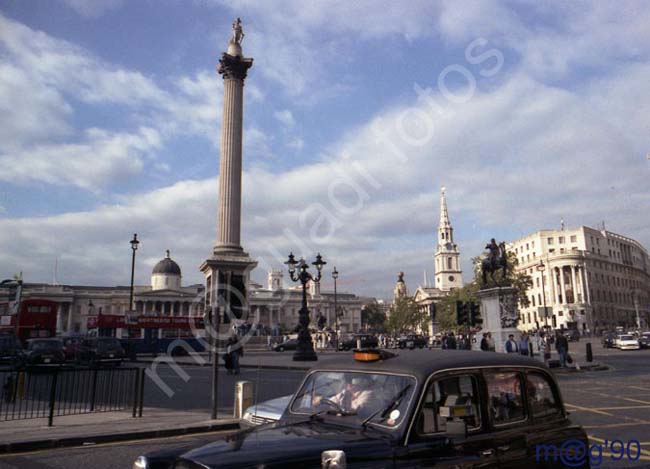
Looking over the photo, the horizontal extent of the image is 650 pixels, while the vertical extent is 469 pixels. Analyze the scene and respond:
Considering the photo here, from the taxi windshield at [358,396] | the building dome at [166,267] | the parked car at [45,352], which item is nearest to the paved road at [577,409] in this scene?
the taxi windshield at [358,396]

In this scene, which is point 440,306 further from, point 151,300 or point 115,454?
point 115,454

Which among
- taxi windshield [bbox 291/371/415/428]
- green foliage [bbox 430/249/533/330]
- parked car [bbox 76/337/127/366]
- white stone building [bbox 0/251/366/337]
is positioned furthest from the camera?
white stone building [bbox 0/251/366/337]

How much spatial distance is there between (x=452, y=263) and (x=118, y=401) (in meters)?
137

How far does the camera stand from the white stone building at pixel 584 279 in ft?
302

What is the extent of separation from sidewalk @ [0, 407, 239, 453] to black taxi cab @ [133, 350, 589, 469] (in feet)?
21.0

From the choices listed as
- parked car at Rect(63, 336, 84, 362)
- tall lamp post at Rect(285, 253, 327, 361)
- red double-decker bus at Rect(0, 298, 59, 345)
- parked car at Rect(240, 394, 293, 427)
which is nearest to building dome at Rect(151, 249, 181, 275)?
red double-decker bus at Rect(0, 298, 59, 345)

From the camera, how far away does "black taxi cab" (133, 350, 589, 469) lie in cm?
336

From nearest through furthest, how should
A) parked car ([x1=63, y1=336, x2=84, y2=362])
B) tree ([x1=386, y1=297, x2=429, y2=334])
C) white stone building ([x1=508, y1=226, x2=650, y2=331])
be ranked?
parked car ([x1=63, y1=336, x2=84, y2=362])
white stone building ([x1=508, y1=226, x2=650, y2=331])
tree ([x1=386, y1=297, x2=429, y2=334])

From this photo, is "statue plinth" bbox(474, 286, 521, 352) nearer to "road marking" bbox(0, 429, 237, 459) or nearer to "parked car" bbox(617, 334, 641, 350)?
"parked car" bbox(617, 334, 641, 350)

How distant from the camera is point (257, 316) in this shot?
124m

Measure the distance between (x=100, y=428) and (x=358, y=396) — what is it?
8056 mm

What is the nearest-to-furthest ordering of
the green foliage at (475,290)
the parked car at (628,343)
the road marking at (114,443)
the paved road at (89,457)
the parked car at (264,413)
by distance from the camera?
1. the paved road at (89,457)
2. the parked car at (264,413)
3. the road marking at (114,443)
4. the parked car at (628,343)
5. the green foliage at (475,290)

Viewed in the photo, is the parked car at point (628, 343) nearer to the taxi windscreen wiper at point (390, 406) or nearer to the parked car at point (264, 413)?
the parked car at point (264, 413)

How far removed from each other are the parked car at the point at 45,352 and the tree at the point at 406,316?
276 ft
